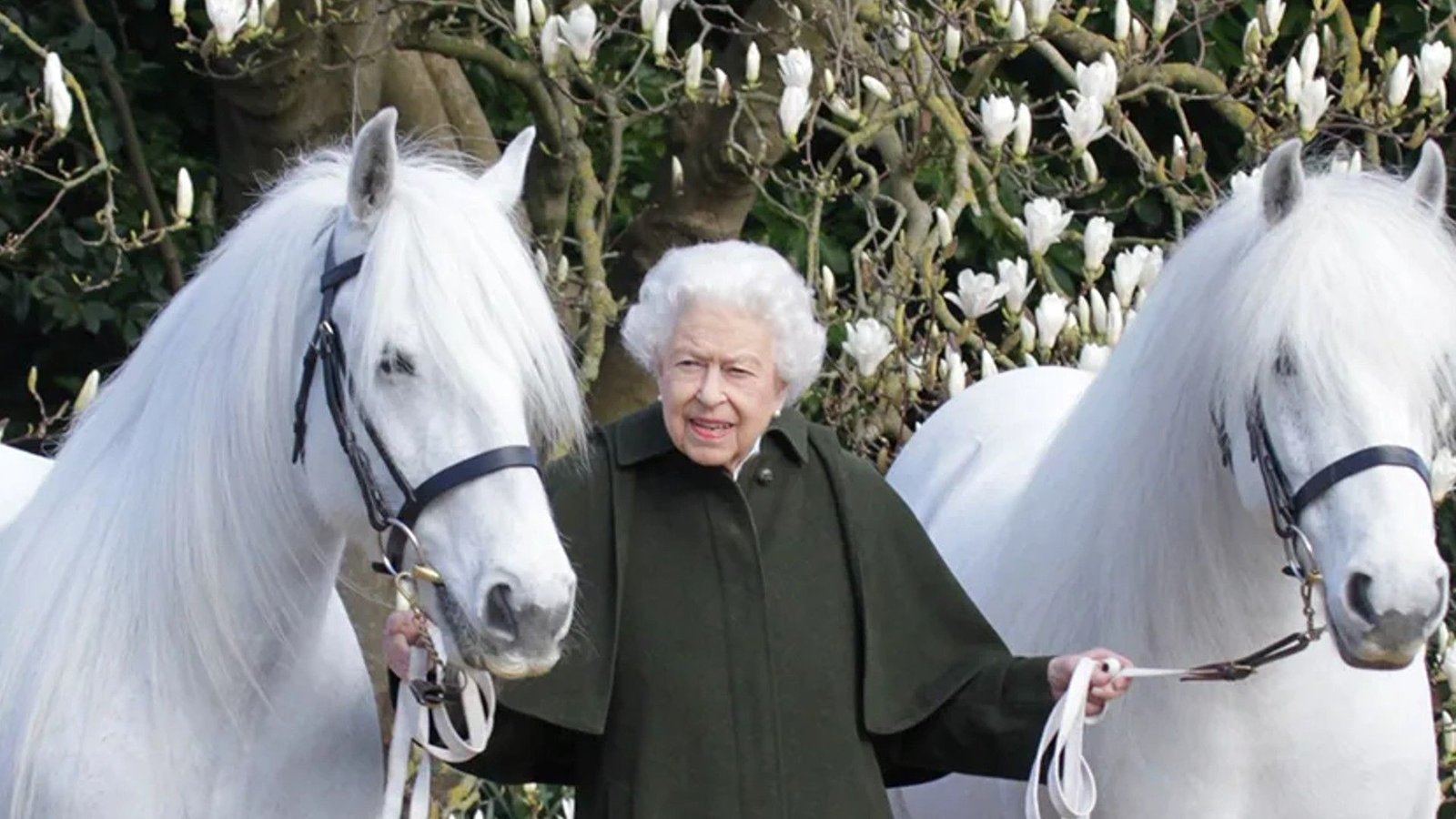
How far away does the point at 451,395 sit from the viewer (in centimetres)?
298

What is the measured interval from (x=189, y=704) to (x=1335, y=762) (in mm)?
1605

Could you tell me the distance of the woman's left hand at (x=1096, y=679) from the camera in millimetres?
3324

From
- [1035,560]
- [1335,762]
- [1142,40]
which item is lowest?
[1335,762]

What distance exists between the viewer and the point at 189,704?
322cm

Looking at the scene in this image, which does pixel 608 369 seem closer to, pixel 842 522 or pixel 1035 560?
pixel 1035 560

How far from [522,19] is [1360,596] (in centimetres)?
261

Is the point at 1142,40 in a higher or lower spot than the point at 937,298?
higher

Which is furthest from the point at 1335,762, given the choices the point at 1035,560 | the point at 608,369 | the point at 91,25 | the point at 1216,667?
the point at 91,25

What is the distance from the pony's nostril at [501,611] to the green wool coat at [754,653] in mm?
398

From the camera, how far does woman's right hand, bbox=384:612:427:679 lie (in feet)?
10.2

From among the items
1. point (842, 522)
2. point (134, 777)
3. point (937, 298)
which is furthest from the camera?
point (937, 298)

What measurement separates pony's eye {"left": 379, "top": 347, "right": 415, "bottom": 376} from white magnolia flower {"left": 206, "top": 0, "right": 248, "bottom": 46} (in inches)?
81.5

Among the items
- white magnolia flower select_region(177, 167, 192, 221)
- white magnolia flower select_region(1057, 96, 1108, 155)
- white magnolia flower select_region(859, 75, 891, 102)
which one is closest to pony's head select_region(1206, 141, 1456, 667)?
white magnolia flower select_region(1057, 96, 1108, 155)

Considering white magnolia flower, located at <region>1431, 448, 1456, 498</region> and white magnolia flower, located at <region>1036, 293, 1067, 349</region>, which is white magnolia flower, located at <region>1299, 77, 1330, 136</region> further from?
white magnolia flower, located at <region>1431, 448, 1456, 498</region>
